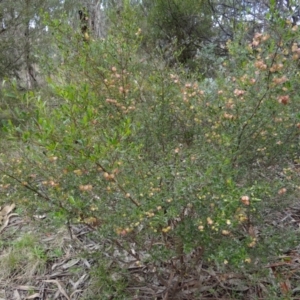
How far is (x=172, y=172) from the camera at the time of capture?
1.68 m

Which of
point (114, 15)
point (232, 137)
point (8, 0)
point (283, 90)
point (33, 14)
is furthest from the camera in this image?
point (33, 14)

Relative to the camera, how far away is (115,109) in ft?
6.86

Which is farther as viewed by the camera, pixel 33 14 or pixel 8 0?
pixel 33 14

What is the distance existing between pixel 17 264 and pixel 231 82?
2.06 metres

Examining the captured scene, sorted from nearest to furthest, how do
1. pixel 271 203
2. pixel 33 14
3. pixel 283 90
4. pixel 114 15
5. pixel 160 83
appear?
pixel 283 90 → pixel 271 203 → pixel 160 83 → pixel 114 15 → pixel 33 14

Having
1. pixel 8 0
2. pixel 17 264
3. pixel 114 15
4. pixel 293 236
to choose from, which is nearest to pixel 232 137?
pixel 293 236

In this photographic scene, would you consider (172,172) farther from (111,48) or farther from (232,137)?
(111,48)

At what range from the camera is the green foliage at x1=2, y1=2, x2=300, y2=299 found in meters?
1.44

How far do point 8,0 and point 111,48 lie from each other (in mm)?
4195

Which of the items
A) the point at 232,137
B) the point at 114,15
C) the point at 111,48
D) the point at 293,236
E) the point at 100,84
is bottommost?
the point at 293,236

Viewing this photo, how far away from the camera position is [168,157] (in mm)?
1817

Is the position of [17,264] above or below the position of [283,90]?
below

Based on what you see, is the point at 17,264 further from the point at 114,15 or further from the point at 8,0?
the point at 8,0

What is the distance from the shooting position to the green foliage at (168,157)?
144 cm
